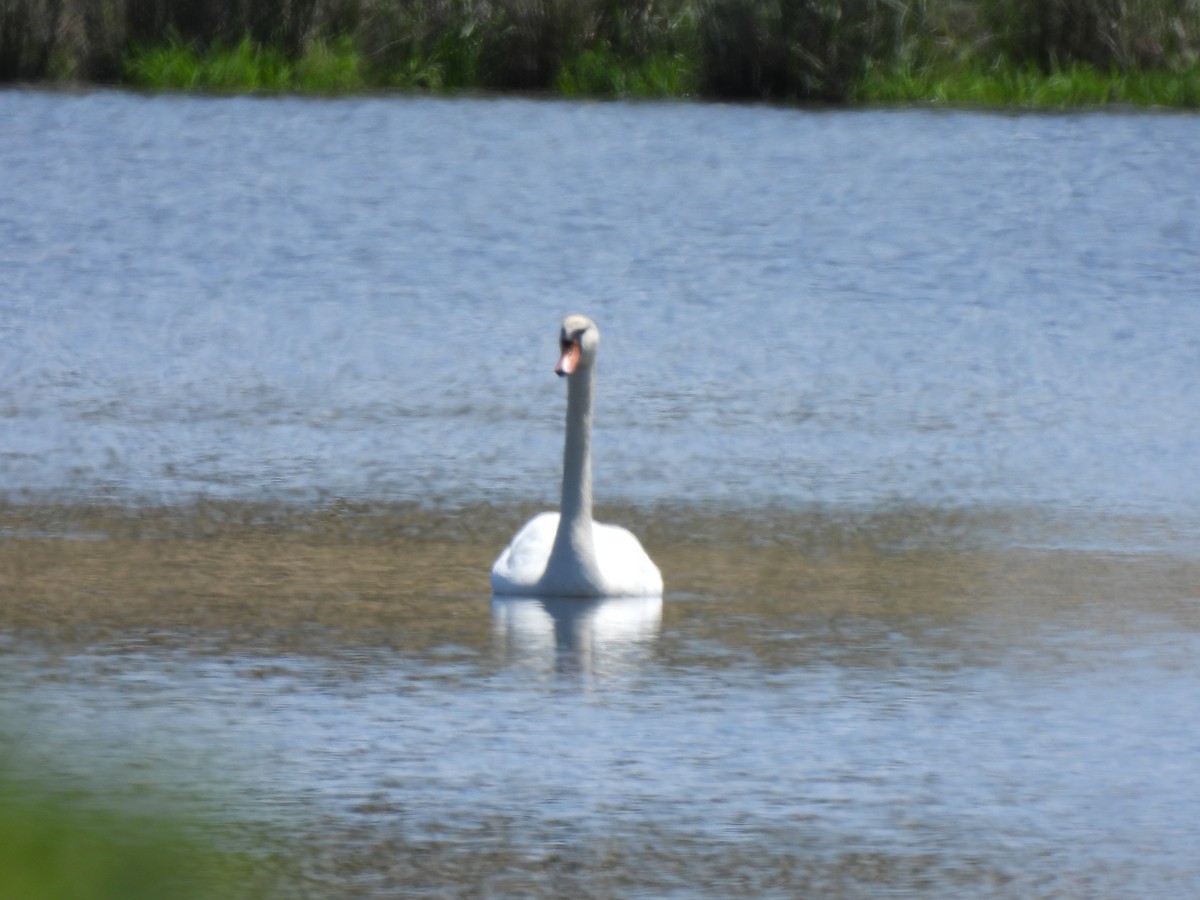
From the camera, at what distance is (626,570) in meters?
7.29

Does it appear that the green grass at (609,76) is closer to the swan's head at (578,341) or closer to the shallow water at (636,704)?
the shallow water at (636,704)

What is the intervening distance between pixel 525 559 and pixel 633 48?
20122 millimetres

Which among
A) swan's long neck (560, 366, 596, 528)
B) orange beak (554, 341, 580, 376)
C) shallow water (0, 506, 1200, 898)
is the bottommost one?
shallow water (0, 506, 1200, 898)

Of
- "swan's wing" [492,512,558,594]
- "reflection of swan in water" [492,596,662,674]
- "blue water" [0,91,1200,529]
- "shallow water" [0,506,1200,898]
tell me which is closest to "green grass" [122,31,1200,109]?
"blue water" [0,91,1200,529]

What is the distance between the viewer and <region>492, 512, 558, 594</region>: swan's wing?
7.32 m

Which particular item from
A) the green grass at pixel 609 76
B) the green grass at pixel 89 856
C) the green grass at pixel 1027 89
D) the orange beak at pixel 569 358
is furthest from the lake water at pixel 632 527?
the green grass at pixel 609 76

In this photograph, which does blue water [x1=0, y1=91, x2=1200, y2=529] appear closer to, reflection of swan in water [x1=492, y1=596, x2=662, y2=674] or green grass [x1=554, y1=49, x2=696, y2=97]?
green grass [x1=554, y1=49, x2=696, y2=97]

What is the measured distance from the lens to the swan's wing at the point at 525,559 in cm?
732

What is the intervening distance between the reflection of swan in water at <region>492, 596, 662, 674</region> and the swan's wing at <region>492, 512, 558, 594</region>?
0.04 meters

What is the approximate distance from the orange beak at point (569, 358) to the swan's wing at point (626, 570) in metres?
0.48

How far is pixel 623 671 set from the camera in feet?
21.2

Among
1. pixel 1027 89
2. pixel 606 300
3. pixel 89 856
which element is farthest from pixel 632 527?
pixel 1027 89

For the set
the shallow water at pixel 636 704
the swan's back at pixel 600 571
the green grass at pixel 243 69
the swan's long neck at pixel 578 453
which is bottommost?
the shallow water at pixel 636 704

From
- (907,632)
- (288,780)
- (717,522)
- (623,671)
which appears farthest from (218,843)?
(717,522)
